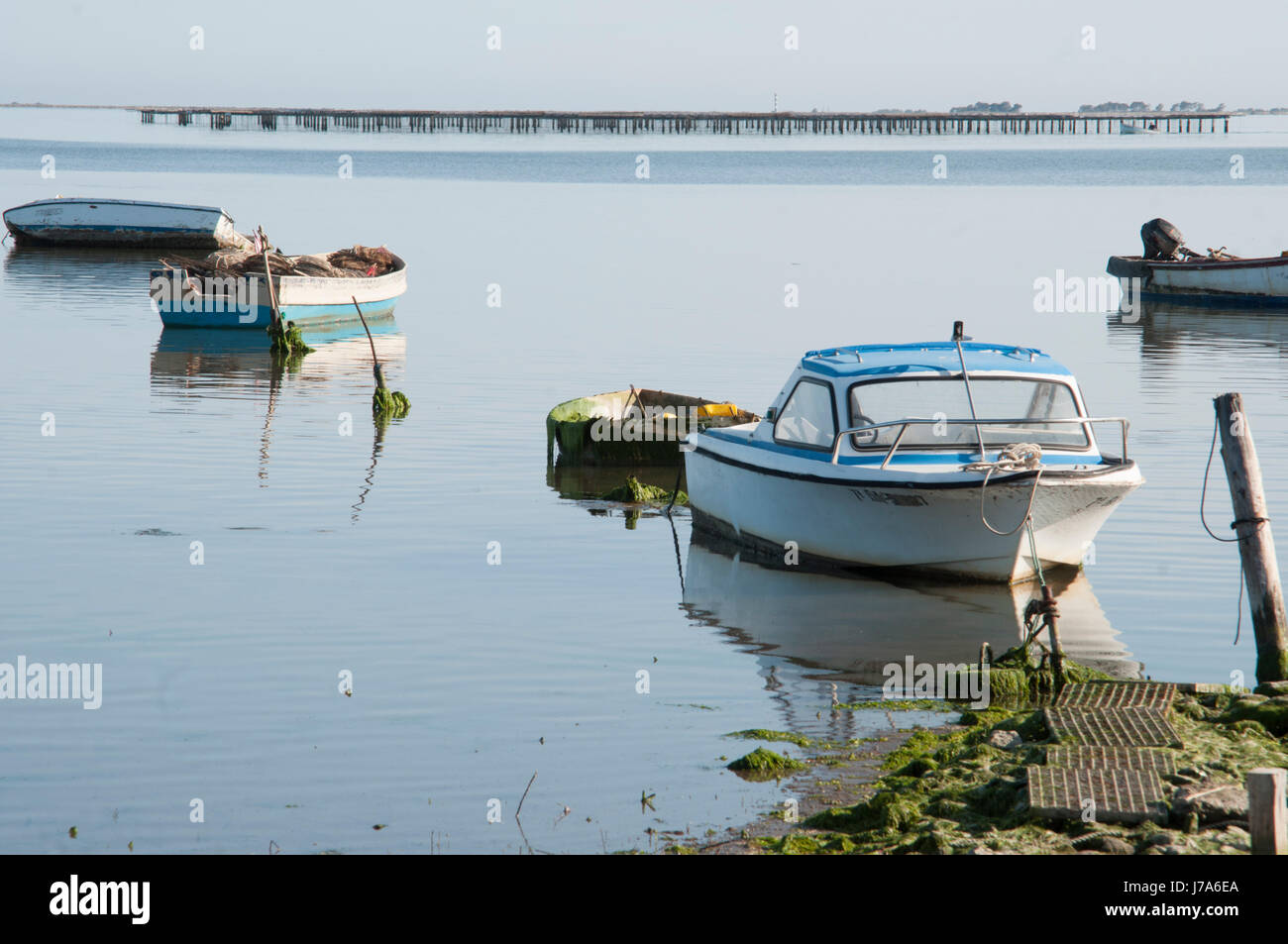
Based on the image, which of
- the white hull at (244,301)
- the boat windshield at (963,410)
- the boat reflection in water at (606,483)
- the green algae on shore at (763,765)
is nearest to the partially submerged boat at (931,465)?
the boat windshield at (963,410)

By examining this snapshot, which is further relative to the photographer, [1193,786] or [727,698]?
[727,698]

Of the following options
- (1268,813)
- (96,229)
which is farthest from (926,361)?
(96,229)

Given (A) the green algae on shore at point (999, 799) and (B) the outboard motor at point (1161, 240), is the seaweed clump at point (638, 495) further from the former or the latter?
(B) the outboard motor at point (1161, 240)

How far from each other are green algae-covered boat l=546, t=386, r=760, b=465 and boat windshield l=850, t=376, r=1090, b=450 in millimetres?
5390

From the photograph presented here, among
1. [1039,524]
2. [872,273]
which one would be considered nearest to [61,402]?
[1039,524]

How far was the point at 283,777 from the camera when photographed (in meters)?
9.70

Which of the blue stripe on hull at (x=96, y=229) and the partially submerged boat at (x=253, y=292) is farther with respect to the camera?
the blue stripe on hull at (x=96, y=229)

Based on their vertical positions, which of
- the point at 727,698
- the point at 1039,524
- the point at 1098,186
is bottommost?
the point at 727,698

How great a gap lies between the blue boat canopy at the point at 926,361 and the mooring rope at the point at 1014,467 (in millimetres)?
1178

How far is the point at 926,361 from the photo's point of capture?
1509 centimetres

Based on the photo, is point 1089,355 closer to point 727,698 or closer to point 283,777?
point 727,698

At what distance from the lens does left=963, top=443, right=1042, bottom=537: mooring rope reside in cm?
1362

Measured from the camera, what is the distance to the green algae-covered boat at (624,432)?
2075 centimetres
